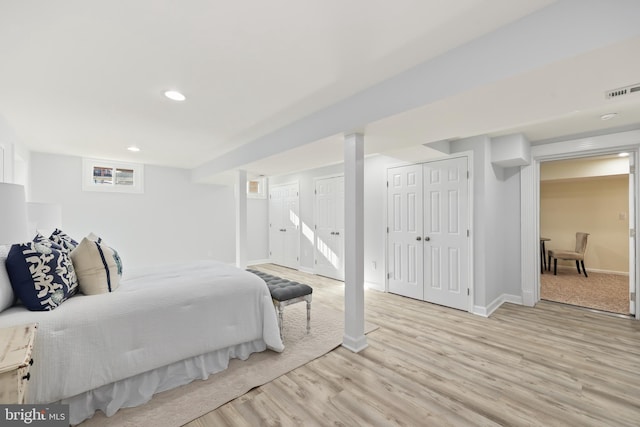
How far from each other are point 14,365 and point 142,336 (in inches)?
39.0

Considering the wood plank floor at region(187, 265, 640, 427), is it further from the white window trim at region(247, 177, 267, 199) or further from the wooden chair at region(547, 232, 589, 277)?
the white window trim at region(247, 177, 267, 199)

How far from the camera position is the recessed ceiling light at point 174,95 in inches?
92.0

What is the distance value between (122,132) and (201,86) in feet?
6.32

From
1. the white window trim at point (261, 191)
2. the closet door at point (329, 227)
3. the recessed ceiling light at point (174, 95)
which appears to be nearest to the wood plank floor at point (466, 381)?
the closet door at point (329, 227)

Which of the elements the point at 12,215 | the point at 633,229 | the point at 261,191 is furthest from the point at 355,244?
the point at 261,191

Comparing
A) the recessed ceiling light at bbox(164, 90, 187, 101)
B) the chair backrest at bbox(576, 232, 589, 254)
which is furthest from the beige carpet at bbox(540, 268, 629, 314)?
the recessed ceiling light at bbox(164, 90, 187, 101)

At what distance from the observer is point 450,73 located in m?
1.75

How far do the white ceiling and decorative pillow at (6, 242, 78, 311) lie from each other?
129 cm

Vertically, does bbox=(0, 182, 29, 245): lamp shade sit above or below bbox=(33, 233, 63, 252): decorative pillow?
above

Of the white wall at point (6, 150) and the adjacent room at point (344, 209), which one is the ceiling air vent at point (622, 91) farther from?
the white wall at point (6, 150)

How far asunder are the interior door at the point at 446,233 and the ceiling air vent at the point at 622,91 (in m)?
2.03

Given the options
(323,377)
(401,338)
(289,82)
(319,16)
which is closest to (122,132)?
(289,82)

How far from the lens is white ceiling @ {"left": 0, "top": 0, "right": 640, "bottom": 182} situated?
1.39 m

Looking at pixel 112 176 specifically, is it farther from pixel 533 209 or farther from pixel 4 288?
pixel 533 209
